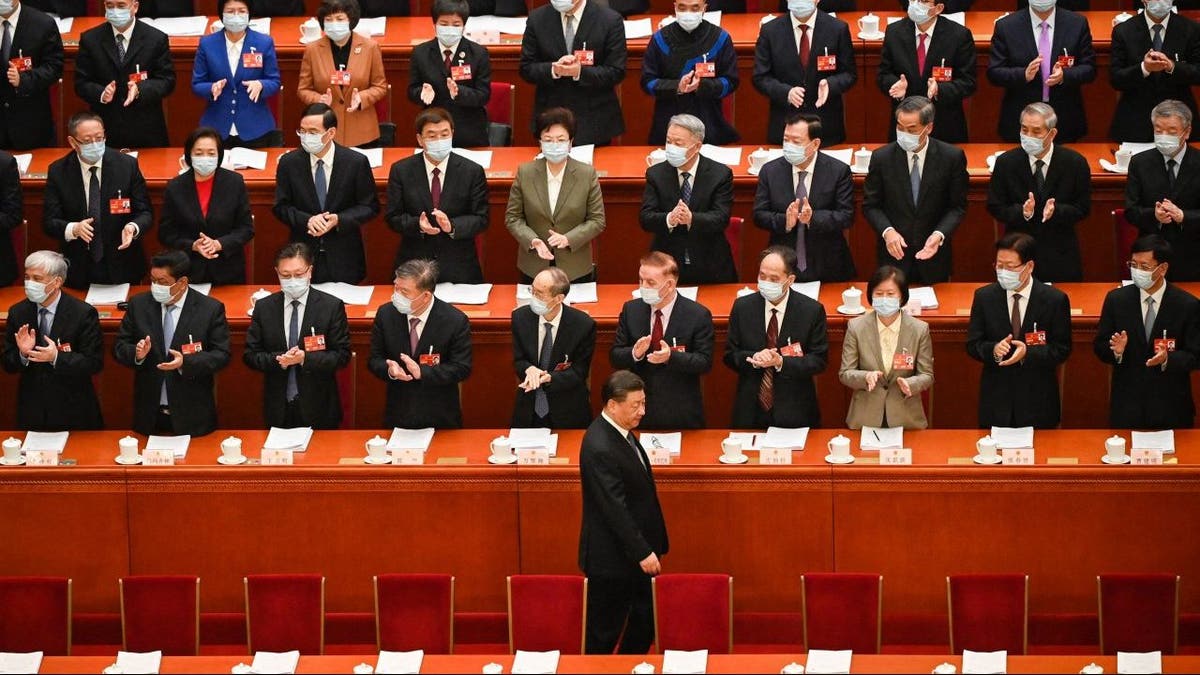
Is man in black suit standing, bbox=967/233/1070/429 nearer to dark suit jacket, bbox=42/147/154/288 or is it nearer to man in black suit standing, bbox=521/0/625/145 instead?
man in black suit standing, bbox=521/0/625/145

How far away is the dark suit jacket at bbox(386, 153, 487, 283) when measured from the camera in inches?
381

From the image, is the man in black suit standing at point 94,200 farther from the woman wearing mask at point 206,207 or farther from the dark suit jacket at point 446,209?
the dark suit jacket at point 446,209

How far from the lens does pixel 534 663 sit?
277 inches

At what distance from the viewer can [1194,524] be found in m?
8.03

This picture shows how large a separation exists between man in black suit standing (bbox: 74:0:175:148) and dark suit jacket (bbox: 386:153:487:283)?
70.3 inches

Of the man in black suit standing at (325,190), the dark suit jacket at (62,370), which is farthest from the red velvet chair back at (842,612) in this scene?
the dark suit jacket at (62,370)

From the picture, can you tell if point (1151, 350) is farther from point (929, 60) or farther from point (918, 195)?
point (929, 60)

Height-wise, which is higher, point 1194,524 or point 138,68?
point 138,68

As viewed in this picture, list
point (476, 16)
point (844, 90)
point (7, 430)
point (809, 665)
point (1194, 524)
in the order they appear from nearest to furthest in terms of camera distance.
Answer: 1. point (809, 665)
2. point (1194, 524)
3. point (7, 430)
4. point (844, 90)
5. point (476, 16)

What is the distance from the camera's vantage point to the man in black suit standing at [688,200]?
31.1 feet

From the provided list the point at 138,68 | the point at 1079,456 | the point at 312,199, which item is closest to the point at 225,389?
the point at 312,199

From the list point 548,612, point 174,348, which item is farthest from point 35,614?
point 548,612

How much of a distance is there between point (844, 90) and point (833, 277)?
1213mm

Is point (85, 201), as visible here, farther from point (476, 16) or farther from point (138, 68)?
point (476, 16)
